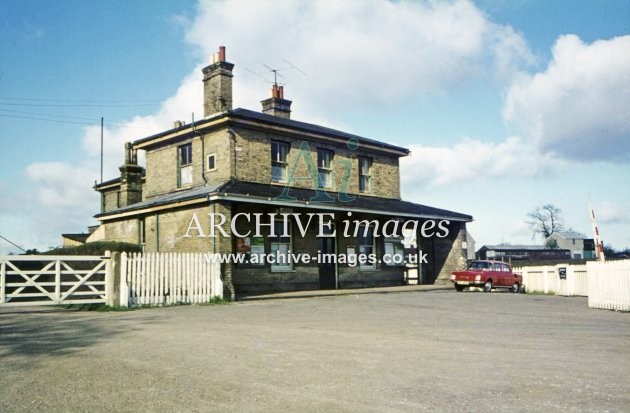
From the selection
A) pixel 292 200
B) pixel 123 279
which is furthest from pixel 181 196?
pixel 123 279

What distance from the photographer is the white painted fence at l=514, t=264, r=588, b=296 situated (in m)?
23.3

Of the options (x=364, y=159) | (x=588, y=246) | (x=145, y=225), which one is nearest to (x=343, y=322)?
(x=145, y=225)

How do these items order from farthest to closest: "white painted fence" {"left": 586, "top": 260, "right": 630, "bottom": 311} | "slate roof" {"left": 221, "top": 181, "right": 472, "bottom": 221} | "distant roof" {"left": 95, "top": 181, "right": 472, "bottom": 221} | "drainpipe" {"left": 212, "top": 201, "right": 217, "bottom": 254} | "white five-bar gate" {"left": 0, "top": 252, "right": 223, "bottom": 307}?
1. "slate roof" {"left": 221, "top": 181, "right": 472, "bottom": 221}
2. "distant roof" {"left": 95, "top": 181, "right": 472, "bottom": 221}
3. "drainpipe" {"left": 212, "top": 201, "right": 217, "bottom": 254}
4. "white painted fence" {"left": 586, "top": 260, "right": 630, "bottom": 311}
5. "white five-bar gate" {"left": 0, "top": 252, "right": 223, "bottom": 307}

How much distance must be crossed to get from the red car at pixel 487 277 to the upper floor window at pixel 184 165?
1244 cm

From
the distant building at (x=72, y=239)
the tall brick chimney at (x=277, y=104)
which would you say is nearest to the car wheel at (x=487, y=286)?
the tall brick chimney at (x=277, y=104)

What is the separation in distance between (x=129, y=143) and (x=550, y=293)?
20544 millimetres

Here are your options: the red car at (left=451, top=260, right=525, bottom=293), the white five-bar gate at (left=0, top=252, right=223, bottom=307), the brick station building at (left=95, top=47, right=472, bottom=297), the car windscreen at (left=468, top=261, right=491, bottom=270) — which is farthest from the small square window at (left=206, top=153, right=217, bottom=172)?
the car windscreen at (left=468, top=261, right=491, bottom=270)

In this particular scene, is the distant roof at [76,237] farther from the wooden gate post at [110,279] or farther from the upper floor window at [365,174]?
the wooden gate post at [110,279]

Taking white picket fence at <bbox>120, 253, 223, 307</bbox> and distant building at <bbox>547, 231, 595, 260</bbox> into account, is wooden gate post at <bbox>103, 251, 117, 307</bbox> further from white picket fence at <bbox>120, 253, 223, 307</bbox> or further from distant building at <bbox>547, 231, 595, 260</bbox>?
distant building at <bbox>547, 231, 595, 260</bbox>

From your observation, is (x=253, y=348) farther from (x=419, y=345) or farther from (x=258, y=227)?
(x=258, y=227)

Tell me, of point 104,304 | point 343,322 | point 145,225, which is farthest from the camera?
point 145,225

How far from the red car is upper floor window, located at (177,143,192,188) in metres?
12.4

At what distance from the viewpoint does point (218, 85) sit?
23562 millimetres

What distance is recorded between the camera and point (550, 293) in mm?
24984
